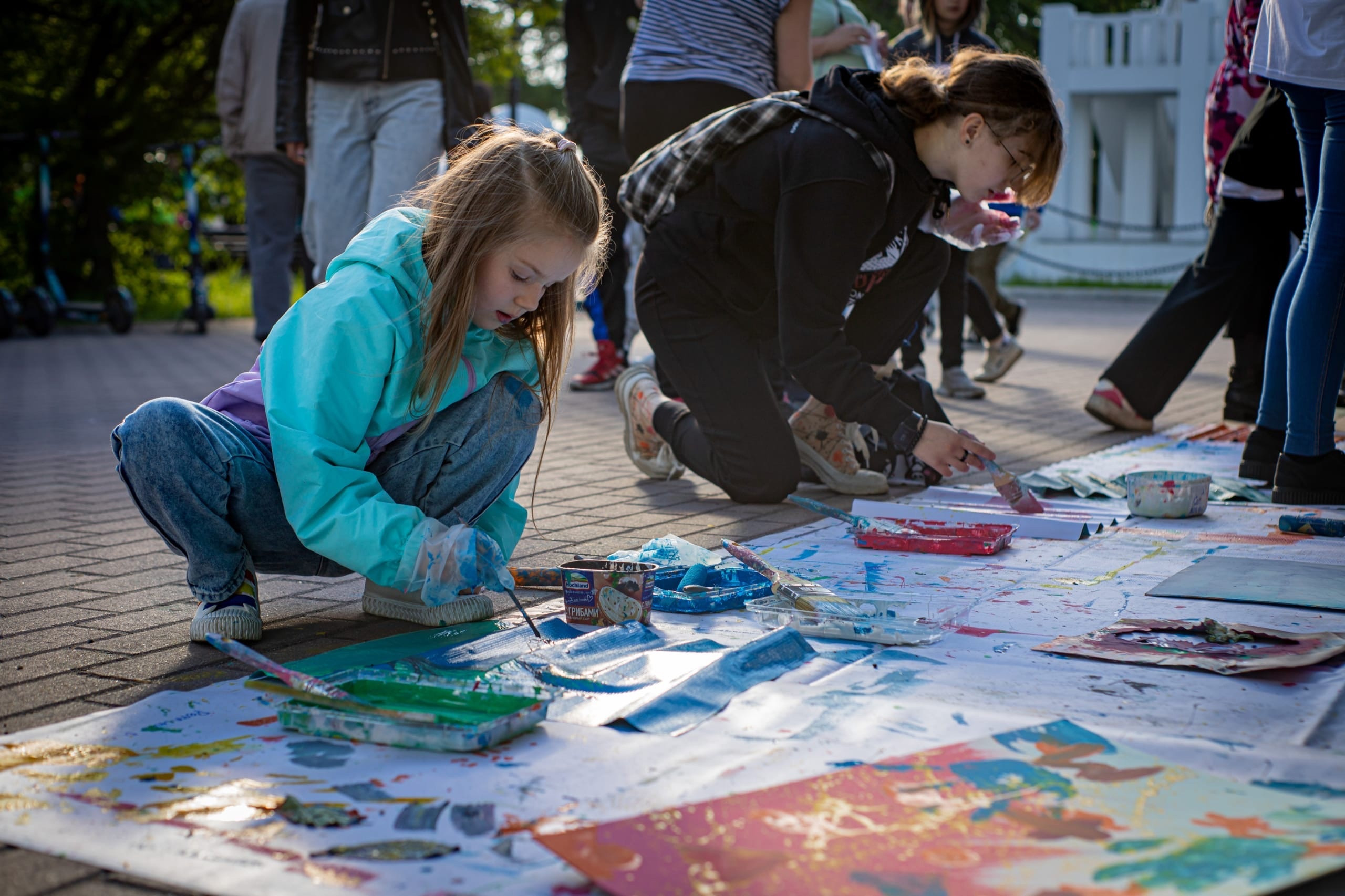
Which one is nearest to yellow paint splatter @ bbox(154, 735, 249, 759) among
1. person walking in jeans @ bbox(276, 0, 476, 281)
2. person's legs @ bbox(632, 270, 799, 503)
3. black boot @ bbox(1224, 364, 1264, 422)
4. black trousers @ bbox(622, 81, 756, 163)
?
person's legs @ bbox(632, 270, 799, 503)

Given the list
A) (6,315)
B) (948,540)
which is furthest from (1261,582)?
(6,315)

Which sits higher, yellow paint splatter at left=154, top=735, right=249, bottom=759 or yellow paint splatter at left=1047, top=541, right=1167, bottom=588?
yellow paint splatter at left=154, top=735, right=249, bottom=759

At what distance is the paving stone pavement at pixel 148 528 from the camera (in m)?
2.02

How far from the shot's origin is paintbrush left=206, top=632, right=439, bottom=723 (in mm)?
1716

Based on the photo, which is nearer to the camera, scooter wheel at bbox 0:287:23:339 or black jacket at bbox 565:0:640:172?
black jacket at bbox 565:0:640:172

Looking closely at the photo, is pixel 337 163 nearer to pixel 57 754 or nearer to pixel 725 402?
pixel 725 402

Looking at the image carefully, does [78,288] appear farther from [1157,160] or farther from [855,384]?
[1157,160]

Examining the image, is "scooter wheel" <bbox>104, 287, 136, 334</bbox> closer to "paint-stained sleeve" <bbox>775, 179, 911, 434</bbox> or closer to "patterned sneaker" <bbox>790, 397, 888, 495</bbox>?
"patterned sneaker" <bbox>790, 397, 888, 495</bbox>

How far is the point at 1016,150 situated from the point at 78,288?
39.2ft

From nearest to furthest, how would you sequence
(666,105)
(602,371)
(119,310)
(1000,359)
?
(666,105)
(1000,359)
(602,371)
(119,310)

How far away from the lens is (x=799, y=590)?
2.38 metres

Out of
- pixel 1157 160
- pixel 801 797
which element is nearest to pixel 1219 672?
pixel 801 797

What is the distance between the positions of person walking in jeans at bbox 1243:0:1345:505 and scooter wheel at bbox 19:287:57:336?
981cm

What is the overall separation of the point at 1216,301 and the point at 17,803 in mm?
4245
